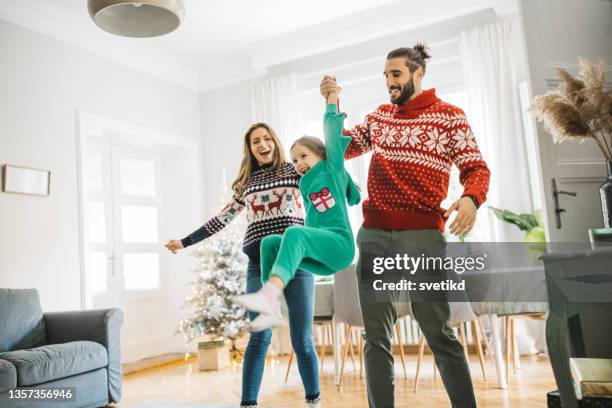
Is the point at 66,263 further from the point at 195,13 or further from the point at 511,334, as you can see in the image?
the point at 511,334

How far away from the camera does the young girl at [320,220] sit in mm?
1551

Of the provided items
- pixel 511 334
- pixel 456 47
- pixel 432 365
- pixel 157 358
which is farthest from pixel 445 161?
pixel 157 358

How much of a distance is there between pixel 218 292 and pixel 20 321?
1.81m

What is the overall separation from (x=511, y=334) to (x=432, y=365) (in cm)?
71

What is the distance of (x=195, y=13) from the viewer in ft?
16.0

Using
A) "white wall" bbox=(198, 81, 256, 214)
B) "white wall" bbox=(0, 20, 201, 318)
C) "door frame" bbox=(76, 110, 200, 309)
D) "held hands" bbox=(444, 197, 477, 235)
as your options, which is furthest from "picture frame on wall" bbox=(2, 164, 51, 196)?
"held hands" bbox=(444, 197, 477, 235)

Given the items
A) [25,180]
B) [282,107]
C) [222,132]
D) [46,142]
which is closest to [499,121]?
[282,107]

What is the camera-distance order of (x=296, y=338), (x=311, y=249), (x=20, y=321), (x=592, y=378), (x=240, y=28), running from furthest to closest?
(x=240, y=28) < (x=20, y=321) < (x=296, y=338) < (x=592, y=378) < (x=311, y=249)

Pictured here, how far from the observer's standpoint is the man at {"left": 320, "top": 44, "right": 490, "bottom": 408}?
1772mm

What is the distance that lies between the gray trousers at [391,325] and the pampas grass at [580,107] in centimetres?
113

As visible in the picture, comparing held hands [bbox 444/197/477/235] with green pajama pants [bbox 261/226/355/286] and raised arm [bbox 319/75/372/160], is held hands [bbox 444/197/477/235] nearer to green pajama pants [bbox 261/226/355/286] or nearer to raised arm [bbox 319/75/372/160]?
green pajama pants [bbox 261/226/355/286]

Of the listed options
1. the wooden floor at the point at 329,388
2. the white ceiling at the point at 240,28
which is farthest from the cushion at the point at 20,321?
the white ceiling at the point at 240,28

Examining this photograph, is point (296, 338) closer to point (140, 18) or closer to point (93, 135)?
point (140, 18)

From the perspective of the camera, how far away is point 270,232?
2.40 m
